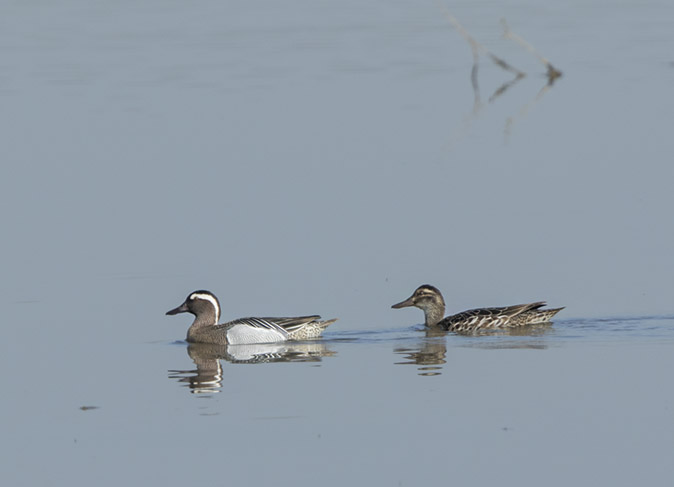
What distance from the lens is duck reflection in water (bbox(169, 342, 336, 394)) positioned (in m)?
13.6

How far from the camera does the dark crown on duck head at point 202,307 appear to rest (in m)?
16.3

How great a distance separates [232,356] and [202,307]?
125 centimetres

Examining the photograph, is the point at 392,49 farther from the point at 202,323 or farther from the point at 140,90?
the point at 202,323

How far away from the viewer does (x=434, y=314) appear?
662 inches

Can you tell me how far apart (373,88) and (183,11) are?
56.6 ft

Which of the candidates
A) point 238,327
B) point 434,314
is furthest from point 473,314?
point 238,327

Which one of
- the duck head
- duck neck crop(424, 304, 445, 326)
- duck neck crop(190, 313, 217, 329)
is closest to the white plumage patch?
duck neck crop(190, 313, 217, 329)

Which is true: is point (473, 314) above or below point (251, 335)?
above

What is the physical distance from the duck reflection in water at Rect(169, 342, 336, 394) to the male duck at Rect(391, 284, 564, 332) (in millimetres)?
1574

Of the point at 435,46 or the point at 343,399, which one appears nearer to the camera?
the point at 343,399

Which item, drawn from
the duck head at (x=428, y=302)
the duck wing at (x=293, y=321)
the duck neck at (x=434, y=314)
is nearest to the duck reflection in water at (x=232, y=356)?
the duck wing at (x=293, y=321)

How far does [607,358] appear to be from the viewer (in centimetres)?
1366

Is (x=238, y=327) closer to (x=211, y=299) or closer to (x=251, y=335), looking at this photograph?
(x=251, y=335)

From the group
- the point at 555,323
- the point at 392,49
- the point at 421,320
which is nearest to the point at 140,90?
the point at 392,49
